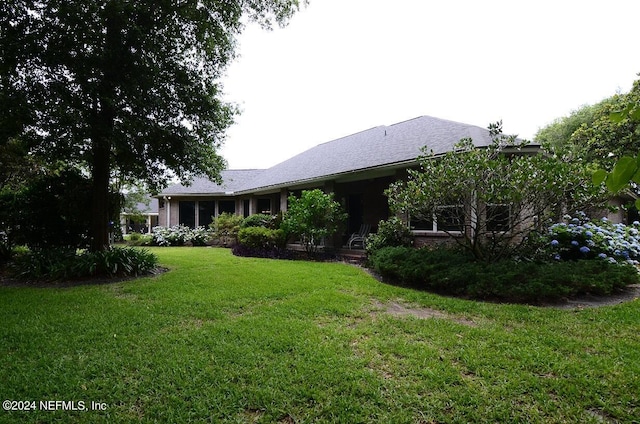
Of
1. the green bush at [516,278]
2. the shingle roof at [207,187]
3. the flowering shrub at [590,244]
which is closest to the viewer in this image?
the green bush at [516,278]

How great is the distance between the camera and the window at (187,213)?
23.2m

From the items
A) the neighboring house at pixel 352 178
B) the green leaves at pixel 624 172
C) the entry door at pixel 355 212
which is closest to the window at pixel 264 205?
the neighboring house at pixel 352 178

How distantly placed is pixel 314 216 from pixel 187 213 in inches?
576

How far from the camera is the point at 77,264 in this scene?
8.09m

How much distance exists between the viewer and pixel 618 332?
436cm

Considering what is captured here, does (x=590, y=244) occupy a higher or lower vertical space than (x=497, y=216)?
lower

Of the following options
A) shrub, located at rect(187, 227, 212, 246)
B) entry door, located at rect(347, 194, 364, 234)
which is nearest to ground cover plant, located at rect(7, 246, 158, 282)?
entry door, located at rect(347, 194, 364, 234)

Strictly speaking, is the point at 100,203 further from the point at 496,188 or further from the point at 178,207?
the point at 178,207

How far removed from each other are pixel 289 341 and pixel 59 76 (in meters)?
7.90

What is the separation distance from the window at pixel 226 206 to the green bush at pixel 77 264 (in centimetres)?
1443

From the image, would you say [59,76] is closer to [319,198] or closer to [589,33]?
[319,198]

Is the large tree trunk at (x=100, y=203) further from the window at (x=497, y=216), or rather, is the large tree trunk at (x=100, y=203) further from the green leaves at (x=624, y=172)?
the green leaves at (x=624, y=172)

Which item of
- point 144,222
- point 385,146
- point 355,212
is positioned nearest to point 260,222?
point 355,212

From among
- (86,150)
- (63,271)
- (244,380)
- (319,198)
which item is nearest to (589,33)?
(319,198)
